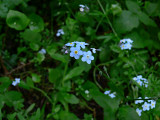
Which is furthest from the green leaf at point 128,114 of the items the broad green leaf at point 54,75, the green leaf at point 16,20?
the green leaf at point 16,20

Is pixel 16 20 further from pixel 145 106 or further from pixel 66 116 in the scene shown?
pixel 145 106

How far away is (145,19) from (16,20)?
6.27ft

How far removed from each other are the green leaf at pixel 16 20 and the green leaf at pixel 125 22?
4.45ft

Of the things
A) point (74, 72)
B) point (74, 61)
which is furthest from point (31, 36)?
point (74, 72)

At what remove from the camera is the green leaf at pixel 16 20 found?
297cm

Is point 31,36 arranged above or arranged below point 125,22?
below

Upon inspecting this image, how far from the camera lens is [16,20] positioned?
10.0 ft

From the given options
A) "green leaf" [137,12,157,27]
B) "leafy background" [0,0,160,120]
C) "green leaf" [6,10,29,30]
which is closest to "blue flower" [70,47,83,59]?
"leafy background" [0,0,160,120]

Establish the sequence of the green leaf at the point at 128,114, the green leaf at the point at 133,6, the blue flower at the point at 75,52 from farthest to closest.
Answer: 1. the green leaf at the point at 133,6
2. the green leaf at the point at 128,114
3. the blue flower at the point at 75,52

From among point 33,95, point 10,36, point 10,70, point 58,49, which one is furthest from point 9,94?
point 10,36

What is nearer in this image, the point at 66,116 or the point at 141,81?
the point at 141,81

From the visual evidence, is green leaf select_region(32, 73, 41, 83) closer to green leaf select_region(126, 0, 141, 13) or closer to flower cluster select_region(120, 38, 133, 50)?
flower cluster select_region(120, 38, 133, 50)

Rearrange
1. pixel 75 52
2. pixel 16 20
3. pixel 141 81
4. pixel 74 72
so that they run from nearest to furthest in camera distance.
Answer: pixel 75 52 → pixel 141 81 → pixel 74 72 → pixel 16 20

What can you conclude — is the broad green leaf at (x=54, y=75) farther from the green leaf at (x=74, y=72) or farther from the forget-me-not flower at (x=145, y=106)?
the forget-me-not flower at (x=145, y=106)
